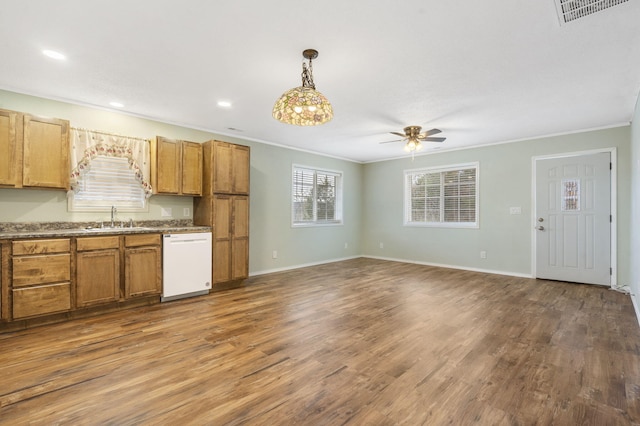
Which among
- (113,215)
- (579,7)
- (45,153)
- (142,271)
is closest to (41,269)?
(142,271)

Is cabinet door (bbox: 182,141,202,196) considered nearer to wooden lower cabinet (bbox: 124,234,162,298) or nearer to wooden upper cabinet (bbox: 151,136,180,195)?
wooden upper cabinet (bbox: 151,136,180,195)

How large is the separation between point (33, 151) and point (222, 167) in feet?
6.81

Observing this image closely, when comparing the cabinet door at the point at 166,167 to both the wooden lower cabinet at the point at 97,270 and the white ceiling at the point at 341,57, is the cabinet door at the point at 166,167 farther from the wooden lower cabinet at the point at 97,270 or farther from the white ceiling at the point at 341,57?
the wooden lower cabinet at the point at 97,270

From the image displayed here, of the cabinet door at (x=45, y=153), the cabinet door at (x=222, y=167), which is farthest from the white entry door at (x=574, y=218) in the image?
the cabinet door at (x=45, y=153)

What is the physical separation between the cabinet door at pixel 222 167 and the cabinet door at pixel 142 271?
48.5 inches

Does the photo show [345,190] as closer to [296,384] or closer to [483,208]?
[483,208]

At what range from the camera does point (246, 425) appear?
169 centimetres

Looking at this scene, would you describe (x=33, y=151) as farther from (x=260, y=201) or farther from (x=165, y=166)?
(x=260, y=201)

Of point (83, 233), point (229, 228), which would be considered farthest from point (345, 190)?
point (83, 233)

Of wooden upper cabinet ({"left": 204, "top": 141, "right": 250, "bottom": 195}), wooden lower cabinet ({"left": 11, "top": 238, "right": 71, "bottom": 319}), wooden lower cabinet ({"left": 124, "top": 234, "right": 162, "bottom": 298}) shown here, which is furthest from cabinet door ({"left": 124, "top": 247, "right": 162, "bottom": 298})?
wooden upper cabinet ({"left": 204, "top": 141, "right": 250, "bottom": 195})

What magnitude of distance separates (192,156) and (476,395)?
14.3 feet

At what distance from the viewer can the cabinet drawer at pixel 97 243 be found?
337 centimetres

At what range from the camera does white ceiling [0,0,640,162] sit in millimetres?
2111

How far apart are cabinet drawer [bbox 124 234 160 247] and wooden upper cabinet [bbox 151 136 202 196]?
28.6 inches
